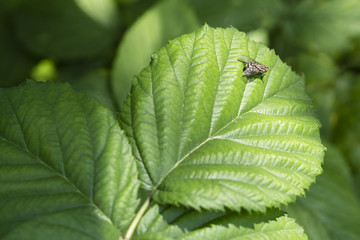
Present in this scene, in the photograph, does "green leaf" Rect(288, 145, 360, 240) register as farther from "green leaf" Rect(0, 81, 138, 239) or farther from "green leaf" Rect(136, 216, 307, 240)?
"green leaf" Rect(0, 81, 138, 239)

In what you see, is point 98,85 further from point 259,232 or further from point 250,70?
point 259,232

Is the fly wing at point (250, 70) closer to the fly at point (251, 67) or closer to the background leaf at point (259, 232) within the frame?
the fly at point (251, 67)

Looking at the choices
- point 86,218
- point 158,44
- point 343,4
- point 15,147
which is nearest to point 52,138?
point 15,147

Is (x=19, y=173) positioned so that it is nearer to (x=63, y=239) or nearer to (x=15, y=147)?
(x=15, y=147)

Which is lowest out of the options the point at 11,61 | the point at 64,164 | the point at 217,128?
the point at 11,61

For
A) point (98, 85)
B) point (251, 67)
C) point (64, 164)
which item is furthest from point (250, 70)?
point (98, 85)

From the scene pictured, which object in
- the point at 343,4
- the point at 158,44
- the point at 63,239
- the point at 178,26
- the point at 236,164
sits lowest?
the point at 63,239

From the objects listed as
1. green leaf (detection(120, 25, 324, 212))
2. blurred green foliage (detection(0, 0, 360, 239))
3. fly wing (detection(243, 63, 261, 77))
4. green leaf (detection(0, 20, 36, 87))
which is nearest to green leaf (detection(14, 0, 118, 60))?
blurred green foliage (detection(0, 0, 360, 239))

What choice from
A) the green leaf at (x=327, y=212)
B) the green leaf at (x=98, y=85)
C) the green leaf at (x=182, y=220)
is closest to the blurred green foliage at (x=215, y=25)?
the green leaf at (x=98, y=85)
